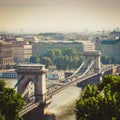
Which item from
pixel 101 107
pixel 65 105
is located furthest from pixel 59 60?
pixel 101 107

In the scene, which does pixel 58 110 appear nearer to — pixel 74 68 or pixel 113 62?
pixel 74 68

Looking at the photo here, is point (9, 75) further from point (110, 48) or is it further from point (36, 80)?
point (110, 48)

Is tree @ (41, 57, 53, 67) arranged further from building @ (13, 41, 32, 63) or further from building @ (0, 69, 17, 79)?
building @ (0, 69, 17, 79)

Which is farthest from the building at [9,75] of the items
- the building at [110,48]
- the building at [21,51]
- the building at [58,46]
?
the building at [58,46]

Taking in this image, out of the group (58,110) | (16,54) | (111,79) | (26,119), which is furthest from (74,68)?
(111,79)

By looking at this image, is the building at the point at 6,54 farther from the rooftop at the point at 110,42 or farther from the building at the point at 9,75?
the rooftop at the point at 110,42

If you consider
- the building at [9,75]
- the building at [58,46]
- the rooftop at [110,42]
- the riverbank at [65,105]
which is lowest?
the building at [9,75]
